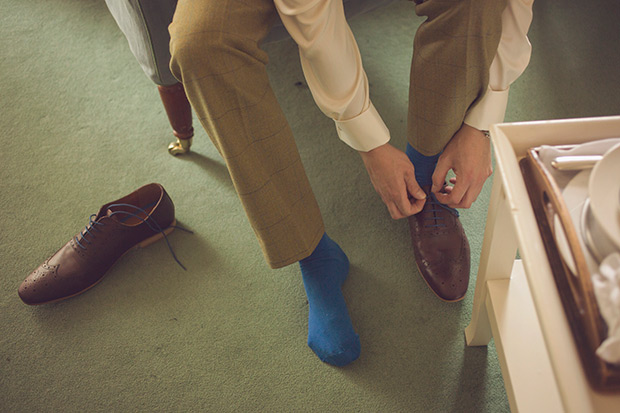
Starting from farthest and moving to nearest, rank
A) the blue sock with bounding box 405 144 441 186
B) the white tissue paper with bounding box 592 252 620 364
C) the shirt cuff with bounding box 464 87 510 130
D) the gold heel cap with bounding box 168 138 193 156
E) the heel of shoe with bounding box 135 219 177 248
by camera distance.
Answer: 1. the gold heel cap with bounding box 168 138 193 156
2. the heel of shoe with bounding box 135 219 177 248
3. the blue sock with bounding box 405 144 441 186
4. the shirt cuff with bounding box 464 87 510 130
5. the white tissue paper with bounding box 592 252 620 364

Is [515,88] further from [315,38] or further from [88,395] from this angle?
[88,395]

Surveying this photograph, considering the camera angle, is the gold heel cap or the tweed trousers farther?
the gold heel cap

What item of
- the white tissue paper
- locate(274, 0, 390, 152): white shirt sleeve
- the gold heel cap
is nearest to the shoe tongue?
the gold heel cap

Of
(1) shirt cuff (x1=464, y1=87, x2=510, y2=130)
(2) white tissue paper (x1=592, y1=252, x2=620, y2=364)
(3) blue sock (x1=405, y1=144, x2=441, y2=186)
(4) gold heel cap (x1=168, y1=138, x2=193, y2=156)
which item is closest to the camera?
(2) white tissue paper (x1=592, y1=252, x2=620, y2=364)

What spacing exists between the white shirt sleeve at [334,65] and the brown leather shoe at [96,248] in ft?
1.37

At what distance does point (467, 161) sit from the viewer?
712mm

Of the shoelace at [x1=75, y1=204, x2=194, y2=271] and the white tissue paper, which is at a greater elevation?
the white tissue paper

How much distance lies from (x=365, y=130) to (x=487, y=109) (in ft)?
0.61

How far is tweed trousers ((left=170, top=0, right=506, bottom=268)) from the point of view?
23.0 inches

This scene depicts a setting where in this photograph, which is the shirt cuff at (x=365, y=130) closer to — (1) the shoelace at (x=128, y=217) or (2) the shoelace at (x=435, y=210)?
(2) the shoelace at (x=435, y=210)

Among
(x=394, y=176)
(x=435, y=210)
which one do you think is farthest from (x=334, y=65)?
(x=435, y=210)

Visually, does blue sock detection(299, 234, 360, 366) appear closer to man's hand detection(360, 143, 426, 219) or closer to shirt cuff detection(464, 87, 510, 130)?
man's hand detection(360, 143, 426, 219)

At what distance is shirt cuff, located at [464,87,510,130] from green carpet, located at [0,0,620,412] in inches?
10.8

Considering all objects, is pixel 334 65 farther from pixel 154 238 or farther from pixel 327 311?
pixel 154 238
